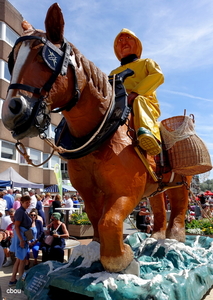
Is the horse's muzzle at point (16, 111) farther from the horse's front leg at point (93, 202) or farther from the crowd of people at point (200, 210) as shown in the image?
the crowd of people at point (200, 210)

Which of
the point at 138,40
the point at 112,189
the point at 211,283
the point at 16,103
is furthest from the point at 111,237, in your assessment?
the point at 138,40

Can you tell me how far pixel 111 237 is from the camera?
2459mm

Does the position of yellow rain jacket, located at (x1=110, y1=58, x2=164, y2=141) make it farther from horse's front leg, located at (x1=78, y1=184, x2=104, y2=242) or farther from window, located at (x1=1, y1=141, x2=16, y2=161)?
window, located at (x1=1, y1=141, x2=16, y2=161)

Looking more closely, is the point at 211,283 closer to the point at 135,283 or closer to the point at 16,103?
the point at 135,283

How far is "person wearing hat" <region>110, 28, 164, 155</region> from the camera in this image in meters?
2.90

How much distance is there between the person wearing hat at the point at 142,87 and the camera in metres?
2.90

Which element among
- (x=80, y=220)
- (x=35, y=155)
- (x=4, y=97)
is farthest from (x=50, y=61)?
(x=35, y=155)

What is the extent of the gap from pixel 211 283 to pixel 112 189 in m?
1.76

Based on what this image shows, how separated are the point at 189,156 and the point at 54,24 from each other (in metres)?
2.16

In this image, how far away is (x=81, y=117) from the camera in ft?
8.70

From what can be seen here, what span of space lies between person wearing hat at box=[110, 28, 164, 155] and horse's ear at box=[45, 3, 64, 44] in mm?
1137

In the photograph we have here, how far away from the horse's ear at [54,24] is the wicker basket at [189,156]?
196cm

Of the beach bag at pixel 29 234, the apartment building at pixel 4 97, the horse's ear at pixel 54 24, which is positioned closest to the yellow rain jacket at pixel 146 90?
the horse's ear at pixel 54 24

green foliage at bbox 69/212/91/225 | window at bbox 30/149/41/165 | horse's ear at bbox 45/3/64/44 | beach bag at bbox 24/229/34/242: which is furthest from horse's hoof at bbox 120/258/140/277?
window at bbox 30/149/41/165
